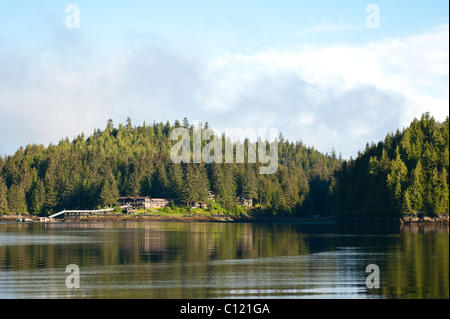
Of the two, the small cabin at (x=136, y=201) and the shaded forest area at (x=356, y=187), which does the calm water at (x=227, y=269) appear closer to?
the shaded forest area at (x=356, y=187)

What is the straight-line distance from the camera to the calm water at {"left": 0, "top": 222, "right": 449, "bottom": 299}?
39.8 m

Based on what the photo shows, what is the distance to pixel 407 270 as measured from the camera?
4909 cm

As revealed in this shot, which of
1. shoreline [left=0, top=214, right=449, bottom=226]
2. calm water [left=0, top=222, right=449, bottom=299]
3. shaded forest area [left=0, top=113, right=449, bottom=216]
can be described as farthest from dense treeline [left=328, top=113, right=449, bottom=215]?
calm water [left=0, top=222, right=449, bottom=299]

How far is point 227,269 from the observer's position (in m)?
51.7

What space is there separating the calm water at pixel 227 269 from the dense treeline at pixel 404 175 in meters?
56.3

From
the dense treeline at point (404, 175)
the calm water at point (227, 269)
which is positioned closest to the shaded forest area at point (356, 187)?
the dense treeline at point (404, 175)

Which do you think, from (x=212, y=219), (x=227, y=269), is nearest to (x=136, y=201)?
(x=212, y=219)

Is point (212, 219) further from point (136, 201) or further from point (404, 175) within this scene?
point (404, 175)

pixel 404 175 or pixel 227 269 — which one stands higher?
pixel 404 175

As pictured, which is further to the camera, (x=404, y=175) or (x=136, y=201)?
(x=136, y=201)

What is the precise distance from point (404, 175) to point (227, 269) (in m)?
95.1

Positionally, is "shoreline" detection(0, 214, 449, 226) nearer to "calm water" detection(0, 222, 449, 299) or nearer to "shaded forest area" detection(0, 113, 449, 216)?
"shaded forest area" detection(0, 113, 449, 216)
